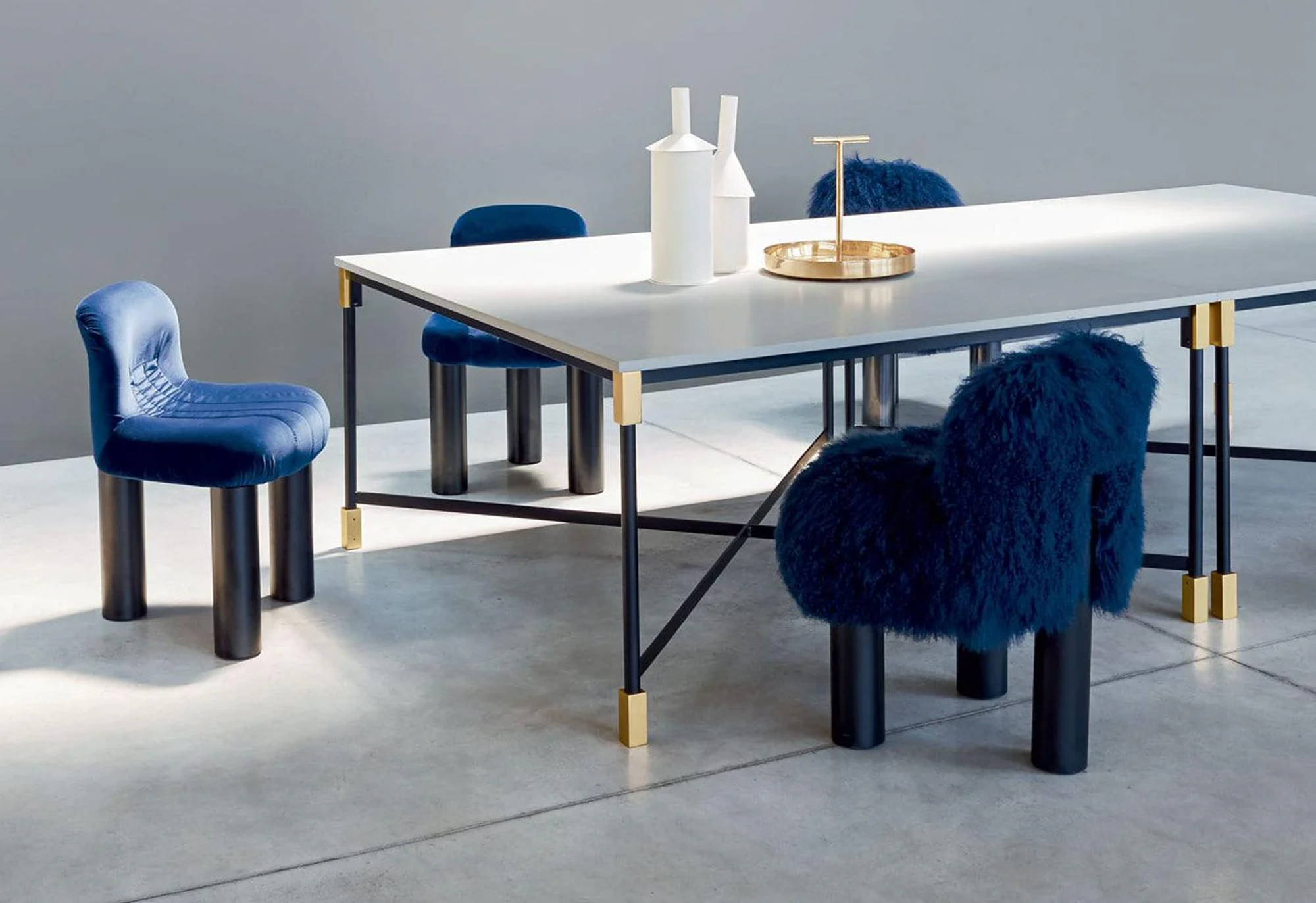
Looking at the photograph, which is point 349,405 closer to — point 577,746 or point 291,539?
point 291,539

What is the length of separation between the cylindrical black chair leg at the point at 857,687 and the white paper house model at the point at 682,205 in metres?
1.03

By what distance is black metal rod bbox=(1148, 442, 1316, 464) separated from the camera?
4.54m

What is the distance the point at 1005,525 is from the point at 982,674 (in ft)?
1.96

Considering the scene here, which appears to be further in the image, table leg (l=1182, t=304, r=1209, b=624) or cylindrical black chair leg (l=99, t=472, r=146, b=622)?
cylindrical black chair leg (l=99, t=472, r=146, b=622)

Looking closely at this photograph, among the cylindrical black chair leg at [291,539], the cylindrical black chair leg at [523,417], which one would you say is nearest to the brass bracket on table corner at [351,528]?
the cylindrical black chair leg at [291,539]

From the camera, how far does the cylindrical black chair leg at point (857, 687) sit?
9.78 feet

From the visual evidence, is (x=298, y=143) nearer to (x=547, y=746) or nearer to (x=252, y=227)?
(x=252, y=227)

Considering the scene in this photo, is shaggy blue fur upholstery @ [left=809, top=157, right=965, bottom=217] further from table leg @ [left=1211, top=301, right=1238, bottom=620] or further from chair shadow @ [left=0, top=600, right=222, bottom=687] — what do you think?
chair shadow @ [left=0, top=600, right=222, bottom=687]

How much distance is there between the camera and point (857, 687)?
302 centimetres

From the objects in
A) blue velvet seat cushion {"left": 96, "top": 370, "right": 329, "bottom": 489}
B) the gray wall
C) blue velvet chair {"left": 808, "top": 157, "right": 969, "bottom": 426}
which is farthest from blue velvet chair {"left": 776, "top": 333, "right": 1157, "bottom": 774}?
the gray wall

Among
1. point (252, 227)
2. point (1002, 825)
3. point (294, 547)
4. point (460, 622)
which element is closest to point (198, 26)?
point (252, 227)

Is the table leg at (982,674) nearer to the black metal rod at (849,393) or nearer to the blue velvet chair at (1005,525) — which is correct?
the blue velvet chair at (1005,525)

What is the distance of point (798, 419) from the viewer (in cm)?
567

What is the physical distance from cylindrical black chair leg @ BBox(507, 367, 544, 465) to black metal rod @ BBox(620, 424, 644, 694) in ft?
6.50
